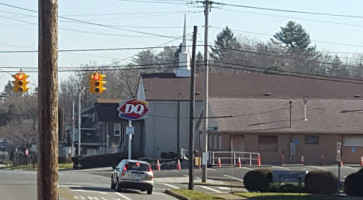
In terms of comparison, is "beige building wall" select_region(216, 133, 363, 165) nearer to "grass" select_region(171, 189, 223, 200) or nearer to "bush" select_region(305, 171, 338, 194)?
"bush" select_region(305, 171, 338, 194)

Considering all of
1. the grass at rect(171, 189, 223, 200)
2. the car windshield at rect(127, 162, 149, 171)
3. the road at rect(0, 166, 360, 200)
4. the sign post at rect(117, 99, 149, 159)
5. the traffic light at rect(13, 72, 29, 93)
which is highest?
the traffic light at rect(13, 72, 29, 93)

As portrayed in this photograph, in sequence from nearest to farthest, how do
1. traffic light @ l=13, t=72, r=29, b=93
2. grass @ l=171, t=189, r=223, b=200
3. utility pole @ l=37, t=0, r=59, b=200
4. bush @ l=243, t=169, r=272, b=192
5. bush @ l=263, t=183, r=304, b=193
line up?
utility pole @ l=37, t=0, r=59, b=200 < grass @ l=171, t=189, r=223, b=200 < traffic light @ l=13, t=72, r=29, b=93 < bush @ l=263, t=183, r=304, b=193 < bush @ l=243, t=169, r=272, b=192

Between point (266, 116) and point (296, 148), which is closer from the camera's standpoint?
point (296, 148)

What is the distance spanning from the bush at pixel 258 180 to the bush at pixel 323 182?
8.44 feet

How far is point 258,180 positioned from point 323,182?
12.0 feet

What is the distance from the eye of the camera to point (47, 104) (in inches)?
448

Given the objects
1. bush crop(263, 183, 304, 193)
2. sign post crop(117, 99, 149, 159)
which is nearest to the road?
bush crop(263, 183, 304, 193)

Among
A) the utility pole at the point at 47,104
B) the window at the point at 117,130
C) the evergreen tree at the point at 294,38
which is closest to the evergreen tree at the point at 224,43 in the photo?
the evergreen tree at the point at 294,38

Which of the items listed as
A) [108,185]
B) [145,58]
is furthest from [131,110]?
[145,58]

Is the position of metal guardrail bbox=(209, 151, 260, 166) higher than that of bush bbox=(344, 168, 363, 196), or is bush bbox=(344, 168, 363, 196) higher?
bush bbox=(344, 168, 363, 196)

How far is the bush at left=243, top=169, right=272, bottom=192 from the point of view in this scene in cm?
3428

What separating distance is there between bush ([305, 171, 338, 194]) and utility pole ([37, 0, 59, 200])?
2204 centimetres

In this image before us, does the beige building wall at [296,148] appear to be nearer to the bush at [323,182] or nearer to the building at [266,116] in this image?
the building at [266,116]

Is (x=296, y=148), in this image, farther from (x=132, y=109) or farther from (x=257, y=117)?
(x=132, y=109)
